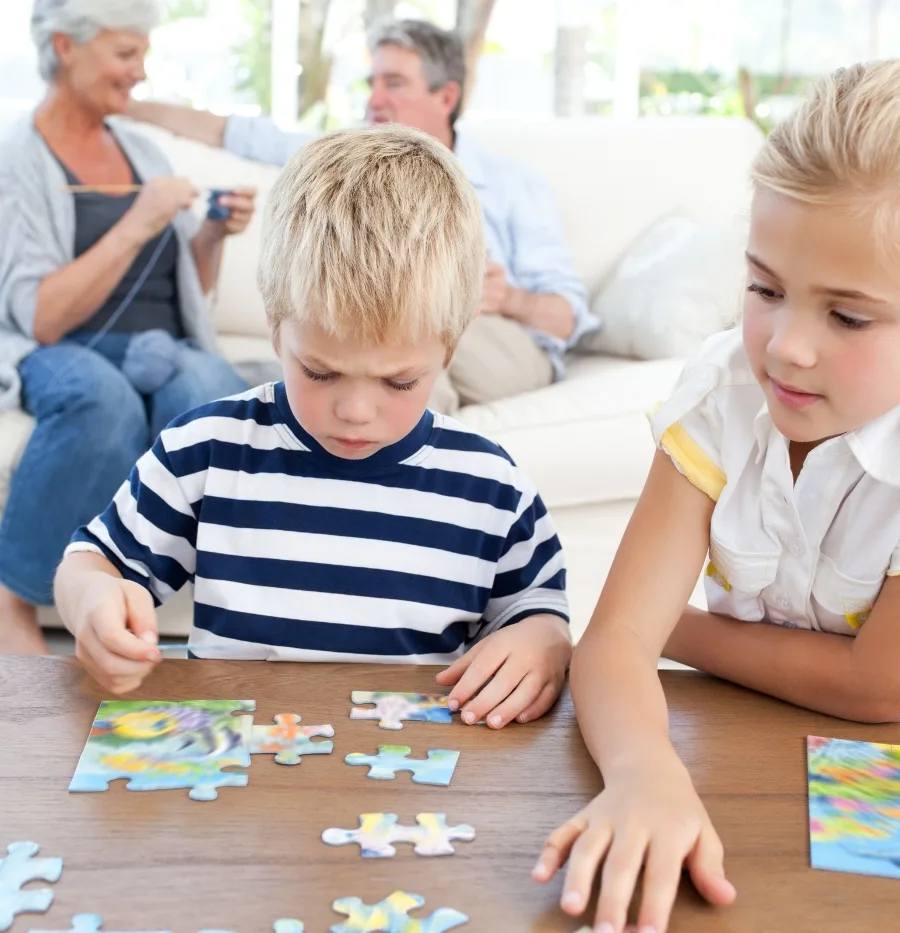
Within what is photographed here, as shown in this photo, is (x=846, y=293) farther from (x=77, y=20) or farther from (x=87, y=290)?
(x=77, y=20)

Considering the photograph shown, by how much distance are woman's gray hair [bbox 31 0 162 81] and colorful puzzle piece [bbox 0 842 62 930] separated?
225cm

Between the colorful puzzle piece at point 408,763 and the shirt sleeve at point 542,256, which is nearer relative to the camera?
the colorful puzzle piece at point 408,763

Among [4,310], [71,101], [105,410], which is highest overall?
[71,101]

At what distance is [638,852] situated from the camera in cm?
79

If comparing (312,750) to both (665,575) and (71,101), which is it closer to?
(665,575)

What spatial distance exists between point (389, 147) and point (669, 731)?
0.63 metres

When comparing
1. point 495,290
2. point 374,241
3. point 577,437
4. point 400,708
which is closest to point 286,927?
point 400,708

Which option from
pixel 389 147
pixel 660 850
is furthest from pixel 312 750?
pixel 389 147

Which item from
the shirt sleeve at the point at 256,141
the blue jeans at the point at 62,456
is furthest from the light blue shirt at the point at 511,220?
the blue jeans at the point at 62,456

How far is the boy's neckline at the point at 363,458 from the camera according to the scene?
1291mm

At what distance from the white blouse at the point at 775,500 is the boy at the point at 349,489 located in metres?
0.21

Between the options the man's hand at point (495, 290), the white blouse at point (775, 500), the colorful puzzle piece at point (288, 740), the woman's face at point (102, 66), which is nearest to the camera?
the colorful puzzle piece at point (288, 740)

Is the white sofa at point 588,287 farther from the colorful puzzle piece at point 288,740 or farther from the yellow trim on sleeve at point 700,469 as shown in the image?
the colorful puzzle piece at point 288,740

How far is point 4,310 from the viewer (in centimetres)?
257
